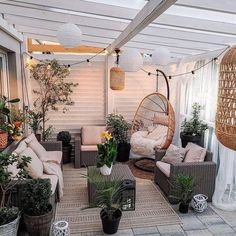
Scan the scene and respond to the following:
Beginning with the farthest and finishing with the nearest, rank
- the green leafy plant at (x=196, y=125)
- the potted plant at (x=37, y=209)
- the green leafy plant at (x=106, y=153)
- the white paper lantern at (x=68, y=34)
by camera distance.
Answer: the green leafy plant at (x=196, y=125)
the green leafy plant at (x=106, y=153)
the potted plant at (x=37, y=209)
the white paper lantern at (x=68, y=34)

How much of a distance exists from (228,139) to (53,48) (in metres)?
5.49

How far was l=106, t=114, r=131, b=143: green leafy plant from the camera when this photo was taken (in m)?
5.50

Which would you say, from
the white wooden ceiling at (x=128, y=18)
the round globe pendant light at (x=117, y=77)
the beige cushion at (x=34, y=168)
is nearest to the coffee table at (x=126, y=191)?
the beige cushion at (x=34, y=168)

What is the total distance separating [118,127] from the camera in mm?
5477

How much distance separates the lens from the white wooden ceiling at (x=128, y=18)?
253 cm

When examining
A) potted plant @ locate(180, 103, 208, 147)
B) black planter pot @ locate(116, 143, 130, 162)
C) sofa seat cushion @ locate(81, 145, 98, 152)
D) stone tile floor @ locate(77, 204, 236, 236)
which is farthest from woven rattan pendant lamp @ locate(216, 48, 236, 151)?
black planter pot @ locate(116, 143, 130, 162)

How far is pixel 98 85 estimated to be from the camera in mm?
5844

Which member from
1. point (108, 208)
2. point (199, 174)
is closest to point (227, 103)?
point (108, 208)

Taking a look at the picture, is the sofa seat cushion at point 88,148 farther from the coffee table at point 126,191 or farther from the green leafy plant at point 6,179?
the green leafy plant at point 6,179

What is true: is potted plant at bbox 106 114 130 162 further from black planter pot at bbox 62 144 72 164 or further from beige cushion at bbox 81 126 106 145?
black planter pot at bbox 62 144 72 164

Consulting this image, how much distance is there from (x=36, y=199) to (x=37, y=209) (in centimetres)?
12

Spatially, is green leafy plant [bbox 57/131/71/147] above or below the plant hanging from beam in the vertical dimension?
below

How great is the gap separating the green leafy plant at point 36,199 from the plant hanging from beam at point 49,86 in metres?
2.53

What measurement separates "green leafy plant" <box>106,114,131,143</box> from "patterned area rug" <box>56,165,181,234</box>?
4.74 feet
